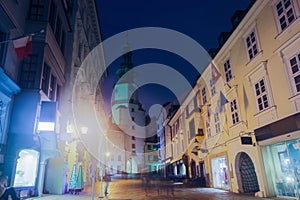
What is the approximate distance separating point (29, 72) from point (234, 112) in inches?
531

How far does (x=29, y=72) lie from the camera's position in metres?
12.2

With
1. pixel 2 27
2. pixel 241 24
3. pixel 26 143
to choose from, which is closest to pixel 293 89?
pixel 241 24

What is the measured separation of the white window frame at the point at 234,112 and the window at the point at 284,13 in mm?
6098

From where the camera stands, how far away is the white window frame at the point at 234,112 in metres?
15.9

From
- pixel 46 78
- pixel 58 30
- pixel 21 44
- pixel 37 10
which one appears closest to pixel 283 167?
pixel 21 44

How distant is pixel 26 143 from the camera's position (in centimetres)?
1077

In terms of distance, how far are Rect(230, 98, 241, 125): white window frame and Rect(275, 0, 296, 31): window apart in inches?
240

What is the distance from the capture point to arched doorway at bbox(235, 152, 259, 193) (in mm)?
15195

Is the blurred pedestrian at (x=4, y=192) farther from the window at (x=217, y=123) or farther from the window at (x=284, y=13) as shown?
the window at (x=217, y=123)

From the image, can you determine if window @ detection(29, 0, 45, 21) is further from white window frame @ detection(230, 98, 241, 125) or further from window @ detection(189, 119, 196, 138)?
window @ detection(189, 119, 196, 138)

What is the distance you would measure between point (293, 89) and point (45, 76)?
532 inches

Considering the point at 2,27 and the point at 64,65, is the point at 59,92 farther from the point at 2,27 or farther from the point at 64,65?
the point at 2,27

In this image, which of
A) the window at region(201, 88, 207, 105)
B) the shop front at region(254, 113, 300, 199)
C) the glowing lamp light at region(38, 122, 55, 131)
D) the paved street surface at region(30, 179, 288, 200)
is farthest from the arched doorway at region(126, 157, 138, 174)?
the shop front at region(254, 113, 300, 199)

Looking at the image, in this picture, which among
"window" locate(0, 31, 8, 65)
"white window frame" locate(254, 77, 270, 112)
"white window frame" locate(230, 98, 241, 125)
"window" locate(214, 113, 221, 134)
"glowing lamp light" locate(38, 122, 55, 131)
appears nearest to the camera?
"window" locate(0, 31, 8, 65)
